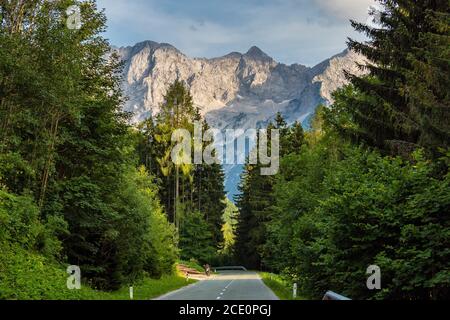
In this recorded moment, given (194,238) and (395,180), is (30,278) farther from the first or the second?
(194,238)

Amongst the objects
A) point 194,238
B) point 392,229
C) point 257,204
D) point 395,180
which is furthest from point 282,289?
point 194,238

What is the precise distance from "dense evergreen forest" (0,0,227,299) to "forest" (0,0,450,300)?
6 cm

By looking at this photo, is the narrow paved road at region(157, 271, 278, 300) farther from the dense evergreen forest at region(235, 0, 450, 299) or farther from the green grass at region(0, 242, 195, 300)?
the green grass at region(0, 242, 195, 300)

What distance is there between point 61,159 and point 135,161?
3705 millimetres

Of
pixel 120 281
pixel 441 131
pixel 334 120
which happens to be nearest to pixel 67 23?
pixel 120 281

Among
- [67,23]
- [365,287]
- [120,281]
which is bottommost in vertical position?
[120,281]

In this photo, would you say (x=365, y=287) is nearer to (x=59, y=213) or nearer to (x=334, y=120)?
(x=59, y=213)

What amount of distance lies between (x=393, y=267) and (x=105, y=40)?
1793cm

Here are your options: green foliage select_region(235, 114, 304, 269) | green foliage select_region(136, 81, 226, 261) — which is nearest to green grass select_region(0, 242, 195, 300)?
green foliage select_region(136, 81, 226, 261)

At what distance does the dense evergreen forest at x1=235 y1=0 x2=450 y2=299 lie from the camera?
34.3 ft

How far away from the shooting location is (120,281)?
910 inches

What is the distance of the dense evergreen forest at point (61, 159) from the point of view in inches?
648

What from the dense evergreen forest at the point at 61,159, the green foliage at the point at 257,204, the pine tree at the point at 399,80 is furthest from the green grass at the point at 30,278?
the green foliage at the point at 257,204

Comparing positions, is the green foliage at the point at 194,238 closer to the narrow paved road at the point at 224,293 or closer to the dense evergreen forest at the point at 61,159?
the narrow paved road at the point at 224,293
